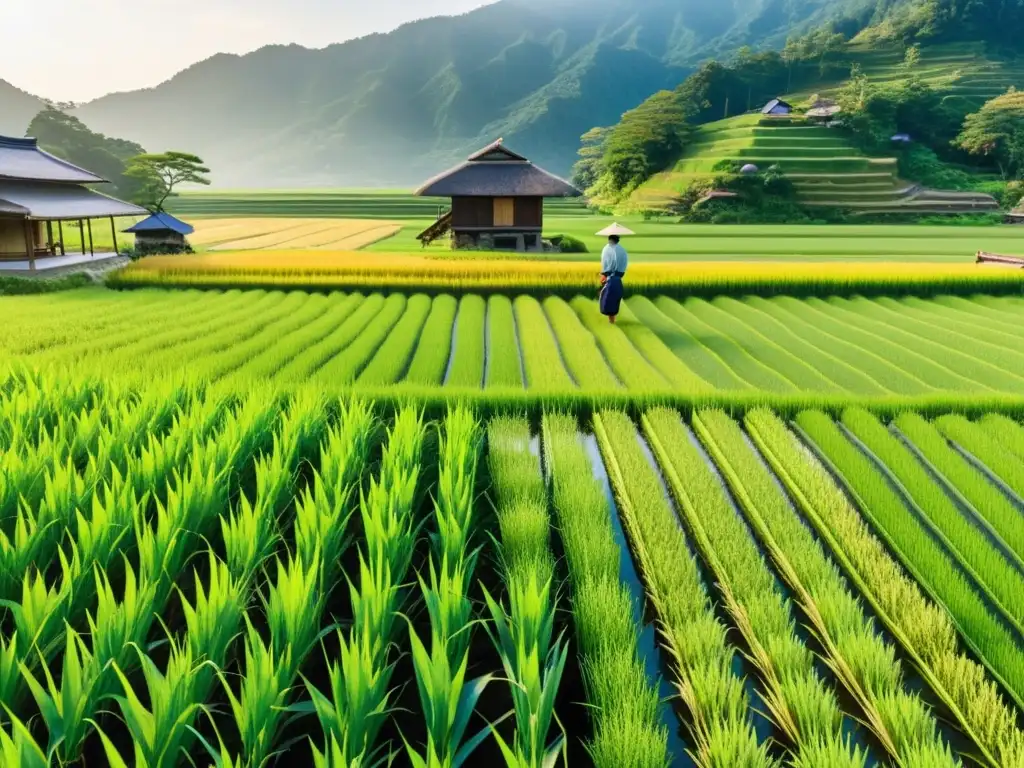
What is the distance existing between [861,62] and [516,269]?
229 feet

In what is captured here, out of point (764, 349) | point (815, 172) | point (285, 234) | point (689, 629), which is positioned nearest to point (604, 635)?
point (689, 629)

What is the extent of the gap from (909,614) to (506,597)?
1.84 meters

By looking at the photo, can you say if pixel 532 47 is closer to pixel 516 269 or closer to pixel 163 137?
pixel 163 137

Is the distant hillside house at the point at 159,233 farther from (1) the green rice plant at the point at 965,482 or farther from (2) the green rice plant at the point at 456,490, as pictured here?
(1) the green rice plant at the point at 965,482

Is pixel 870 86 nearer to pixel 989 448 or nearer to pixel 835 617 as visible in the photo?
pixel 989 448

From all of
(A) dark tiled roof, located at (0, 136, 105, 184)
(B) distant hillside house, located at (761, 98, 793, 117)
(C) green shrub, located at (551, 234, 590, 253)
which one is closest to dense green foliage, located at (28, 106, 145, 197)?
(A) dark tiled roof, located at (0, 136, 105, 184)

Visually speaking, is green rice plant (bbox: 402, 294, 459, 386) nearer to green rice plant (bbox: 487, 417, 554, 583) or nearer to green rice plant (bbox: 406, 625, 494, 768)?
green rice plant (bbox: 487, 417, 554, 583)

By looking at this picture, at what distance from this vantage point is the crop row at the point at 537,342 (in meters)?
6.75

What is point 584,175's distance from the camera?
5928 cm

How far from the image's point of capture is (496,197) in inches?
836

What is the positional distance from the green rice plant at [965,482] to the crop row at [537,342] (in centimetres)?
83

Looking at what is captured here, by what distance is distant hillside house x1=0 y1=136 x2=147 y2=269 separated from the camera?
15094 millimetres

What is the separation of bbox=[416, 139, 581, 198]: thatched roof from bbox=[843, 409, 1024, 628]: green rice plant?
53.6 ft

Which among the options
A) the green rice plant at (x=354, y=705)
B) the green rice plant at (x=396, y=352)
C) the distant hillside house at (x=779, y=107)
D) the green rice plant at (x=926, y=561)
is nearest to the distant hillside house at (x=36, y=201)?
the green rice plant at (x=396, y=352)
